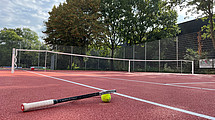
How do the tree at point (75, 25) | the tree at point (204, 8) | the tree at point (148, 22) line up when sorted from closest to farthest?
the tree at point (204, 8) → the tree at point (75, 25) → the tree at point (148, 22)

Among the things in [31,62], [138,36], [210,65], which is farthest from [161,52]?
[31,62]

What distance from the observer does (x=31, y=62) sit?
2312 cm

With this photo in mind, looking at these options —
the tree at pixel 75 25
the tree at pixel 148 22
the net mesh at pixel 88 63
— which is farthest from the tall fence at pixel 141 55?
the tree at pixel 148 22

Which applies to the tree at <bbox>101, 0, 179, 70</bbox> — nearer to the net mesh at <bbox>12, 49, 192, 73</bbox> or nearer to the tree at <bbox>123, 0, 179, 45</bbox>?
the tree at <bbox>123, 0, 179, 45</bbox>

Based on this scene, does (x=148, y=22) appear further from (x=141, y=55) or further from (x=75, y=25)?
(x=75, y=25)

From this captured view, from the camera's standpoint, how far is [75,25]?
19906mm

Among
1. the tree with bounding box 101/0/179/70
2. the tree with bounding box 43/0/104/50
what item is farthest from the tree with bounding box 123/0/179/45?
the tree with bounding box 43/0/104/50

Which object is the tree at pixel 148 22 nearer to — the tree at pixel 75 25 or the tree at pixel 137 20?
the tree at pixel 137 20

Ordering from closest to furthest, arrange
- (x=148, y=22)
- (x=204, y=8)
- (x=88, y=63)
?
(x=204, y=8), (x=88, y=63), (x=148, y=22)

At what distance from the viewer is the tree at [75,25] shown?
2019 cm

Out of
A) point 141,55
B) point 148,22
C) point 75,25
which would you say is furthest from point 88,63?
point 148,22

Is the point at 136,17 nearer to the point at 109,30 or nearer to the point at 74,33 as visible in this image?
the point at 109,30

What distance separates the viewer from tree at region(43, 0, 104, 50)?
20.2 metres

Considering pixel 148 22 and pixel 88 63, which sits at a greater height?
pixel 148 22
